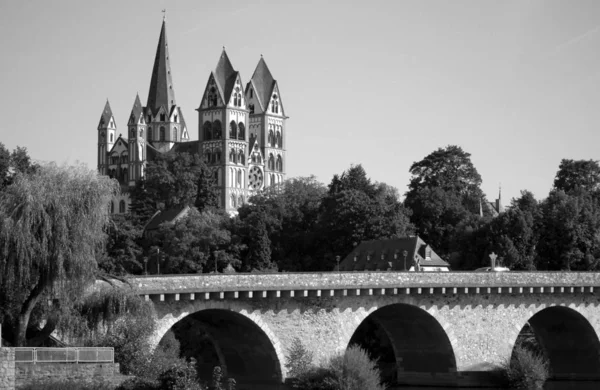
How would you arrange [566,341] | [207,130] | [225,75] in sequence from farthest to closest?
[225,75]
[207,130]
[566,341]

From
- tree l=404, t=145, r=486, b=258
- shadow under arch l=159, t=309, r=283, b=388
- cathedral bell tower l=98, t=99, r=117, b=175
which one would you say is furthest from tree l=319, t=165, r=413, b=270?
cathedral bell tower l=98, t=99, r=117, b=175

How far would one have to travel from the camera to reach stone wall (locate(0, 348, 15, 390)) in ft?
128

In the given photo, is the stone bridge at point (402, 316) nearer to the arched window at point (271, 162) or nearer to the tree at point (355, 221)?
the tree at point (355, 221)

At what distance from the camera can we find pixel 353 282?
56.8m

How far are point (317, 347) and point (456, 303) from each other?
8354mm

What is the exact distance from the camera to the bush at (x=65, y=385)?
132 ft

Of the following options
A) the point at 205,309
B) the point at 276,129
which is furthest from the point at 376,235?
the point at 276,129

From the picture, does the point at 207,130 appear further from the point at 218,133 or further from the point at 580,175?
the point at 580,175

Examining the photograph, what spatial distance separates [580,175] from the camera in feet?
373

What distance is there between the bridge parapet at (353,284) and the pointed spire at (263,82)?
129 metres

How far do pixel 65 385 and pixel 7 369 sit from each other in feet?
7.49

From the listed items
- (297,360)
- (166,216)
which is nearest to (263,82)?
(166,216)

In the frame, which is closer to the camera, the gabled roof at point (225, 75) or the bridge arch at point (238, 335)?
the bridge arch at point (238, 335)

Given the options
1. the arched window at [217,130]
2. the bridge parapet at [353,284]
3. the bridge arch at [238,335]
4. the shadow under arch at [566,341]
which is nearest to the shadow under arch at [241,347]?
the bridge arch at [238,335]
